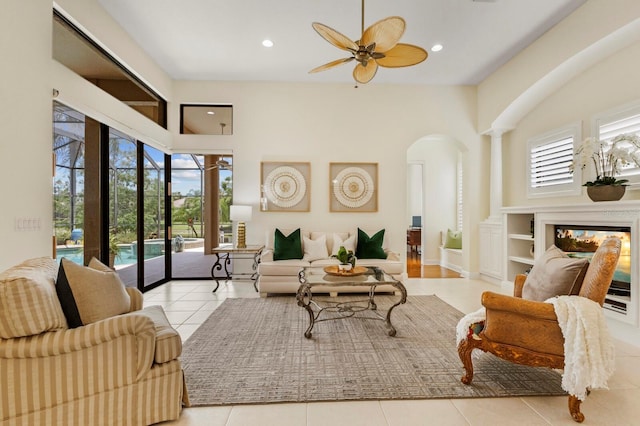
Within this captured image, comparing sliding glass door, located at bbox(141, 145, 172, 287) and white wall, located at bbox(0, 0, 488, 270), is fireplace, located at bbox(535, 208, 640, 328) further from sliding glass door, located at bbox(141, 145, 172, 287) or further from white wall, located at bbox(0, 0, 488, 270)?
sliding glass door, located at bbox(141, 145, 172, 287)

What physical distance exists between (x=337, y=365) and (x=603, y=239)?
288 cm

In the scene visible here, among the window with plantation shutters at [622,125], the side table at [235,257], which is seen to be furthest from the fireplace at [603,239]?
the side table at [235,257]

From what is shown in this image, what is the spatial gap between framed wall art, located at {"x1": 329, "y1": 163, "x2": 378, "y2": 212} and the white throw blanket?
3.74 meters

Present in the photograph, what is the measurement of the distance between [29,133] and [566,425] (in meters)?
4.34

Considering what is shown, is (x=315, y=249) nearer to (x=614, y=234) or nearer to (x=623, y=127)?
(x=614, y=234)

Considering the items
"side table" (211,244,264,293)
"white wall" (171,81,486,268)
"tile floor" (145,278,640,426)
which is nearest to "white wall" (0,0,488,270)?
"white wall" (171,81,486,268)

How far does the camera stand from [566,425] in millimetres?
1730

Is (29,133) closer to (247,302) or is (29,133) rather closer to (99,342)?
(99,342)

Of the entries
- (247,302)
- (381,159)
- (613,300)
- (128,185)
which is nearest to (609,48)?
(613,300)

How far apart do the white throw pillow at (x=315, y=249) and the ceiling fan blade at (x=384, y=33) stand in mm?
3012

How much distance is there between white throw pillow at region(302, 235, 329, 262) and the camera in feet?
15.8

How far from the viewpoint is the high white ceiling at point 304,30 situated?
346 cm

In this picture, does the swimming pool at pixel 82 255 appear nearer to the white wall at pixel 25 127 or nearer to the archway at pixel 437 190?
the white wall at pixel 25 127

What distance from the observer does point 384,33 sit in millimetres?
2428
